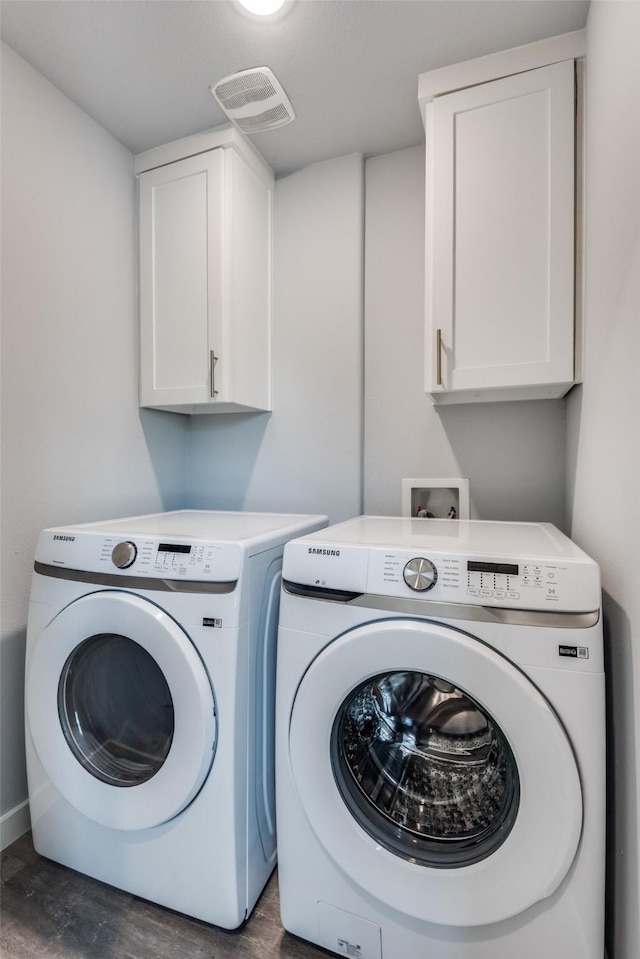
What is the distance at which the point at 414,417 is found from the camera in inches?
68.7

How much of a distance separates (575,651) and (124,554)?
1.00 m

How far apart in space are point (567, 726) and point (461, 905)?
0.40 metres

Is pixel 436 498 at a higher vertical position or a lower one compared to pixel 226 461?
lower

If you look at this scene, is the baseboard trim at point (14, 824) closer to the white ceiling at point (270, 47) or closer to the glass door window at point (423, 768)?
the glass door window at point (423, 768)

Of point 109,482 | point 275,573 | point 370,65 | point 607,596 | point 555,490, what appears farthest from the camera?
point 109,482

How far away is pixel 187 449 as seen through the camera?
2123 mm

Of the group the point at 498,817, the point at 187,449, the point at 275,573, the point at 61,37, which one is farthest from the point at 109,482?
the point at 498,817

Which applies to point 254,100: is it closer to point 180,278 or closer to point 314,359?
point 180,278

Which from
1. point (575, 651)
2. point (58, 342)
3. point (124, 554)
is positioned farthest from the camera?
point (58, 342)

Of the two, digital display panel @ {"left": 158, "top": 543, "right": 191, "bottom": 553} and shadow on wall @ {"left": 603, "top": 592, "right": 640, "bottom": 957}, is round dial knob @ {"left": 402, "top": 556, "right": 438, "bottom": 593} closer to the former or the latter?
shadow on wall @ {"left": 603, "top": 592, "right": 640, "bottom": 957}

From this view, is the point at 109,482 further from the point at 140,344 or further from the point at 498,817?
the point at 498,817

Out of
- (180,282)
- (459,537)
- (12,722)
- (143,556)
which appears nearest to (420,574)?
(459,537)

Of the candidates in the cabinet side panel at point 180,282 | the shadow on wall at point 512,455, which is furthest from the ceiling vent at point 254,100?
the shadow on wall at point 512,455

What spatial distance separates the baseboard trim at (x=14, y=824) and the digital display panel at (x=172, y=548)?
39.7 inches
